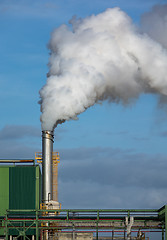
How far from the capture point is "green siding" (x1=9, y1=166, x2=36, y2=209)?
48000 mm

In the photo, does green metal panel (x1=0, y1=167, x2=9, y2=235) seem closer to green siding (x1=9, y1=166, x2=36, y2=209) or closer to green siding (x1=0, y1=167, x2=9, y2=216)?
green siding (x1=0, y1=167, x2=9, y2=216)

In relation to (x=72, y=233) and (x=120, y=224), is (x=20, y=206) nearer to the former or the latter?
(x=72, y=233)

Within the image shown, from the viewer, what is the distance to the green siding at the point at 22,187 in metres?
48.0

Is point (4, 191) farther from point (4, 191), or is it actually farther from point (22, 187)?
point (22, 187)

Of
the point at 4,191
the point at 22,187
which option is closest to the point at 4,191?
the point at 4,191

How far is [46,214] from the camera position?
43094 millimetres

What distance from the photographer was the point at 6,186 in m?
48.2

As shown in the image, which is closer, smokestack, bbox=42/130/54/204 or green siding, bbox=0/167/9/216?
smokestack, bbox=42/130/54/204

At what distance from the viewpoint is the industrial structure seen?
4025 centimetres

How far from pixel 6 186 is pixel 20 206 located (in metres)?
2.07

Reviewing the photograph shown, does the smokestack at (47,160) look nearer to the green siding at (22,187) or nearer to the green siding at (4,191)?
the green siding at (22,187)

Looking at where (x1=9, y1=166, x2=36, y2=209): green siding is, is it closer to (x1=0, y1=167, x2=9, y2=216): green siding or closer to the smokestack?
(x1=0, y1=167, x2=9, y2=216): green siding

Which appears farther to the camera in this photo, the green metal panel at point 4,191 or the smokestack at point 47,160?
the green metal panel at point 4,191

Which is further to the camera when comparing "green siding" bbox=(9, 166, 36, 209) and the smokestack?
"green siding" bbox=(9, 166, 36, 209)
